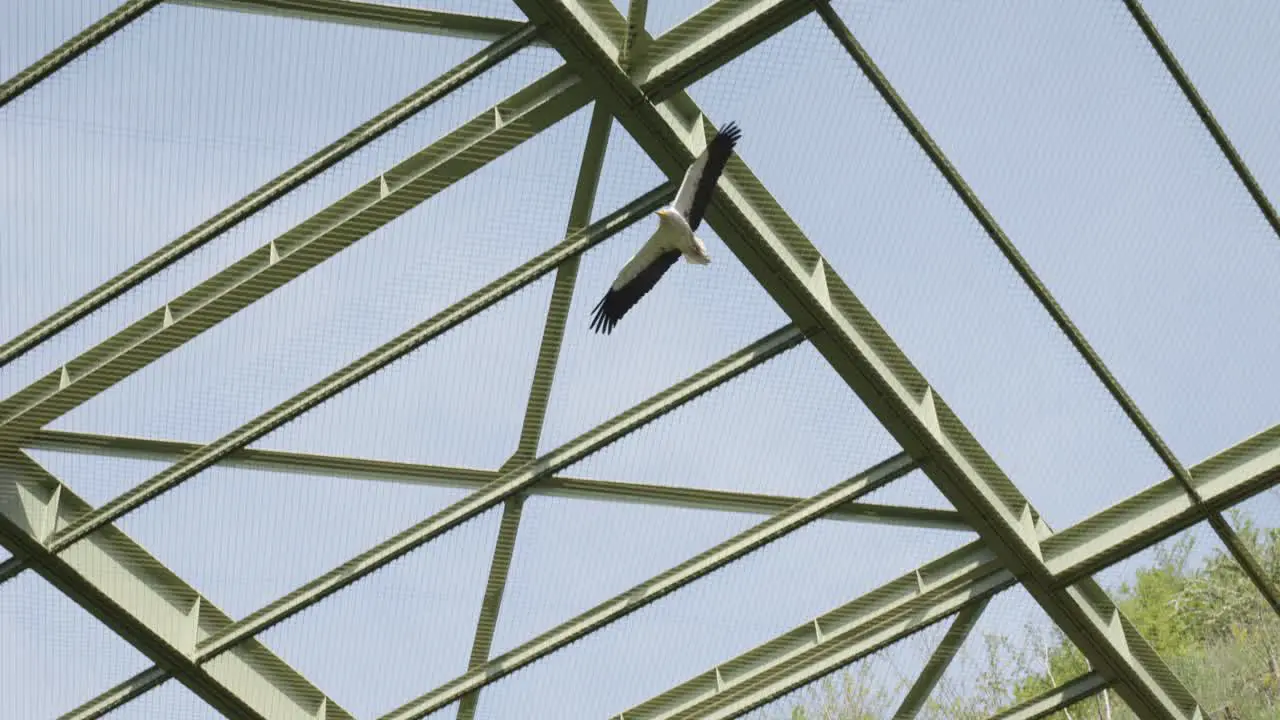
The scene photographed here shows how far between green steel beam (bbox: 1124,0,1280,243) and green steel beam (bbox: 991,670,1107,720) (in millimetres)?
2668

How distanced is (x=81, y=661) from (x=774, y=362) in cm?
383

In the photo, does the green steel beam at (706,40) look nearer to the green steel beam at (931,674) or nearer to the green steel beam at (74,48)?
the green steel beam at (74,48)

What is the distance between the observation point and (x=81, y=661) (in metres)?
8.44

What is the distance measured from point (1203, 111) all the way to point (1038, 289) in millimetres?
1009

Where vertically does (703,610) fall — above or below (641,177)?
below

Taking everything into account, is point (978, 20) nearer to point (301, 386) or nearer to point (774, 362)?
point (774, 362)

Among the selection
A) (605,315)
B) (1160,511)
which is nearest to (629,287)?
(605,315)

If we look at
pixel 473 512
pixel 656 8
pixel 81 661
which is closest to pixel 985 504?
pixel 473 512

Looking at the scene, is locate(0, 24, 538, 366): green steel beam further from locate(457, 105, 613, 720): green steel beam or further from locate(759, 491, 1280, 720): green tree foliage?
locate(759, 491, 1280, 720): green tree foliage

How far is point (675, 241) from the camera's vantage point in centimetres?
658

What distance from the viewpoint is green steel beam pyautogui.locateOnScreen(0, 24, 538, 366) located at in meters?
6.54

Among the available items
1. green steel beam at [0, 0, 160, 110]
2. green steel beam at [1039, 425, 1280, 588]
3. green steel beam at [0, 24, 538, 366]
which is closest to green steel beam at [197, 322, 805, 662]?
green steel beam at [0, 24, 538, 366]

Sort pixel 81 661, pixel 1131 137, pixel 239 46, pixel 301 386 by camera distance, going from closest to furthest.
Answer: pixel 239 46 → pixel 1131 137 → pixel 301 386 → pixel 81 661

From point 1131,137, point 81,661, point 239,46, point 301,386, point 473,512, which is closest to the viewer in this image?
point 239,46
